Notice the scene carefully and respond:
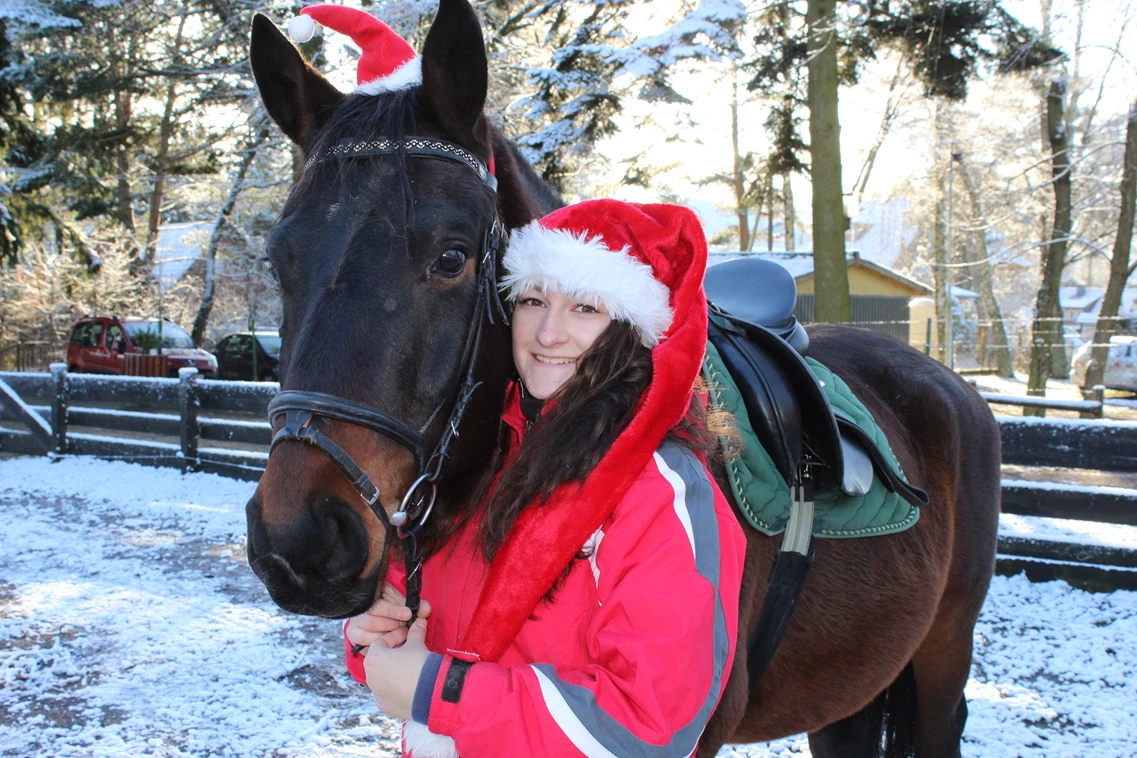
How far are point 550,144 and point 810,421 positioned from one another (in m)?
8.11

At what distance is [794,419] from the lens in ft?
6.11

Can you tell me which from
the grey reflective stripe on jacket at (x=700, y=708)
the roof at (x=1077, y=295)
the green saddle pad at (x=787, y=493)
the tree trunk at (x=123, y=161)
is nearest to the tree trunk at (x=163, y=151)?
the tree trunk at (x=123, y=161)

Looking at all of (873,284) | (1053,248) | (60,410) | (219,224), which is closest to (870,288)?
(873,284)

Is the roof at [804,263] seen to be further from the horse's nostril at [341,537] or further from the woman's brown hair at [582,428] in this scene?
the horse's nostril at [341,537]

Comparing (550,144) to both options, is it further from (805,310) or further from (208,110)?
(805,310)

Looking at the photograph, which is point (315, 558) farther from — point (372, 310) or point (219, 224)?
point (219, 224)

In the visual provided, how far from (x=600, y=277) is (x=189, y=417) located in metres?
8.17

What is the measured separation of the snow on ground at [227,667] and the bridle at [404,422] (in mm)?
2241

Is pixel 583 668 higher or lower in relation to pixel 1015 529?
higher

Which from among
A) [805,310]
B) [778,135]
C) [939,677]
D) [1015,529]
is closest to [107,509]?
[939,677]

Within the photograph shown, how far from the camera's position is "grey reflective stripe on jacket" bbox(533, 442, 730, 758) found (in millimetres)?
1118

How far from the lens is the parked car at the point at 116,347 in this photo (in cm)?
1566

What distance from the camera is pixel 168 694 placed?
3586 millimetres

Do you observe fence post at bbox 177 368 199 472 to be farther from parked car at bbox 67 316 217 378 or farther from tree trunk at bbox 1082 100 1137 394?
tree trunk at bbox 1082 100 1137 394
